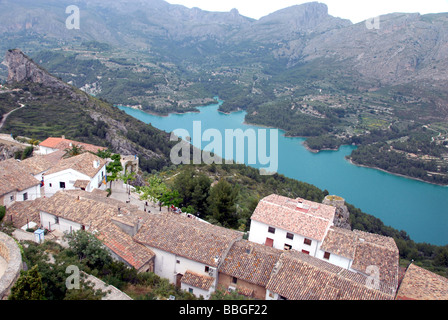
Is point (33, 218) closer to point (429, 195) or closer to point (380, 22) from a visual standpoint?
point (429, 195)

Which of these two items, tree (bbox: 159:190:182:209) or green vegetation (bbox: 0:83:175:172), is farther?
green vegetation (bbox: 0:83:175:172)

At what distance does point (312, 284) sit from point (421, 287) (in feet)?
19.6

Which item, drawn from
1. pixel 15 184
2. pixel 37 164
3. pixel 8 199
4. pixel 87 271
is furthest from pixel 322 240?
pixel 37 164

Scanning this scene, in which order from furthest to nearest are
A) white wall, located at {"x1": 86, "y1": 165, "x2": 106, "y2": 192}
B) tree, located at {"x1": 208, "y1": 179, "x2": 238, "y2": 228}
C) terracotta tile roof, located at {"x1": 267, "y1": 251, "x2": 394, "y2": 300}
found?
1. tree, located at {"x1": 208, "y1": 179, "x2": 238, "y2": 228}
2. white wall, located at {"x1": 86, "y1": 165, "x2": 106, "y2": 192}
3. terracotta tile roof, located at {"x1": 267, "y1": 251, "x2": 394, "y2": 300}

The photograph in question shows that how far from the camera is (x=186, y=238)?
1361 cm

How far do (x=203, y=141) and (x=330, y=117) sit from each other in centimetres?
5043

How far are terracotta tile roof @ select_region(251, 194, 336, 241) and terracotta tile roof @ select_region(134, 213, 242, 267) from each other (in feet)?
9.86

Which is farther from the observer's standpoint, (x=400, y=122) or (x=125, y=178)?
(x=400, y=122)

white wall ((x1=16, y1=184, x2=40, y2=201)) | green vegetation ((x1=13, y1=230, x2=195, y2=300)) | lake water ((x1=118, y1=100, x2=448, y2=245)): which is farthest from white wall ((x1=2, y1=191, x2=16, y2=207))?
lake water ((x1=118, y1=100, x2=448, y2=245))

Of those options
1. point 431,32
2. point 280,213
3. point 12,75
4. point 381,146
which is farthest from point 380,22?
point 280,213

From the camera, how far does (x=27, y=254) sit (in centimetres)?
960

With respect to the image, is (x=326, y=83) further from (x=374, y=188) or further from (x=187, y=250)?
(x=187, y=250)

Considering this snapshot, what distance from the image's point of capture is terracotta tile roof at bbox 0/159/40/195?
1620 centimetres

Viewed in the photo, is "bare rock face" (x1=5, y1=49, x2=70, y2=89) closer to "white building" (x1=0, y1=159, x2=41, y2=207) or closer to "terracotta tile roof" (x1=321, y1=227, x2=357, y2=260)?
"white building" (x1=0, y1=159, x2=41, y2=207)
